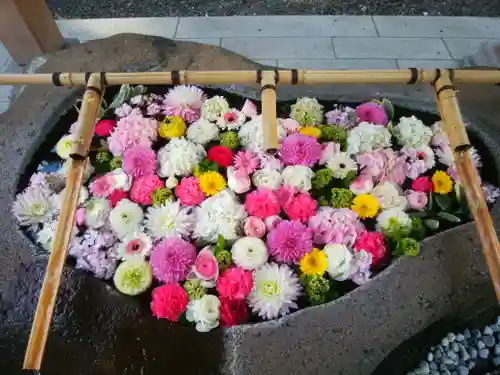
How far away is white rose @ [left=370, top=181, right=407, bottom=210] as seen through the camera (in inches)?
60.4

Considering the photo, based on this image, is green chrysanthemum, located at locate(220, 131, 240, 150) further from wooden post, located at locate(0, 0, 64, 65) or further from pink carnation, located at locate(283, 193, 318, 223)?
wooden post, located at locate(0, 0, 64, 65)

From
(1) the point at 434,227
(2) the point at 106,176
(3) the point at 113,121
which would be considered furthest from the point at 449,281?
(3) the point at 113,121

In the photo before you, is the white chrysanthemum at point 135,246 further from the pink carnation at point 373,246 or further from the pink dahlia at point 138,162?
the pink carnation at point 373,246

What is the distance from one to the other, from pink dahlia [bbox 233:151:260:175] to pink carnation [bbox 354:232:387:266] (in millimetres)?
412

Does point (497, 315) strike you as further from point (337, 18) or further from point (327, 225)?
point (337, 18)

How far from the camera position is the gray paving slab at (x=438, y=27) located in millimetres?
2896

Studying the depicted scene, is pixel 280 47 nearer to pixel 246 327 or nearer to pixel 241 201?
pixel 241 201

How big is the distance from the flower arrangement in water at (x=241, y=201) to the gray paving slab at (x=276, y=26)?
122 cm

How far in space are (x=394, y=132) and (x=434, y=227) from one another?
15.4 inches

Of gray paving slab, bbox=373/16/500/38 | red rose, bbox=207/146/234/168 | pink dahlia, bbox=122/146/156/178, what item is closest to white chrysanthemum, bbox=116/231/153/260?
pink dahlia, bbox=122/146/156/178

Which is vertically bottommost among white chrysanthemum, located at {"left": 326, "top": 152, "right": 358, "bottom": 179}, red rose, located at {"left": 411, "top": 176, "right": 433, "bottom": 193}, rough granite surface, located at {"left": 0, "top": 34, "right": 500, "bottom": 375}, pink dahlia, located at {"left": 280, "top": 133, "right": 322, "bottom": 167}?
rough granite surface, located at {"left": 0, "top": 34, "right": 500, "bottom": 375}

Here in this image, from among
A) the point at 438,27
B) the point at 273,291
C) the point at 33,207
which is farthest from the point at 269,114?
the point at 438,27

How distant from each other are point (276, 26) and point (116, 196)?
1.80m

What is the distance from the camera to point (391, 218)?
1.48 m
